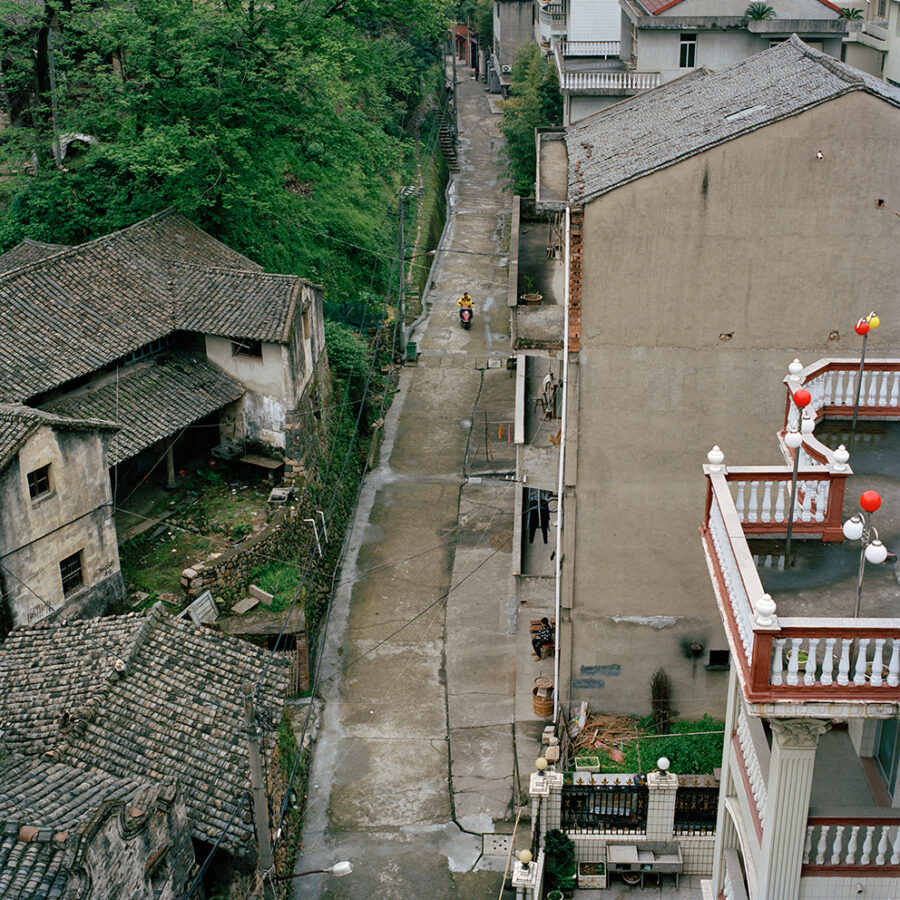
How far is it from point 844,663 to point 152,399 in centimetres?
2382

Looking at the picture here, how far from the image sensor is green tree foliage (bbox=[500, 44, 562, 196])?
197 feet

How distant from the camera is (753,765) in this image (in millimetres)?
14867

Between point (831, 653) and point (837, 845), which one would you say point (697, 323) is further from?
point (837, 845)

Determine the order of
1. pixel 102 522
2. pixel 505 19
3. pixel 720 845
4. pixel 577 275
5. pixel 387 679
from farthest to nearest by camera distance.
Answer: pixel 505 19
pixel 387 679
pixel 102 522
pixel 577 275
pixel 720 845

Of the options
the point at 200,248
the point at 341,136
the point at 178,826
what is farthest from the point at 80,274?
the point at 178,826

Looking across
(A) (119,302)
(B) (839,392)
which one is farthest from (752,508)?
(A) (119,302)

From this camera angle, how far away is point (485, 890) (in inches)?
926

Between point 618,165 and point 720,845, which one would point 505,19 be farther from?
point 720,845

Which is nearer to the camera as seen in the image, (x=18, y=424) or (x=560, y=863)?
(x=560, y=863)

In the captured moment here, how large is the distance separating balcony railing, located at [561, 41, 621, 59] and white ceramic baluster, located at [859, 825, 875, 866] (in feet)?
141

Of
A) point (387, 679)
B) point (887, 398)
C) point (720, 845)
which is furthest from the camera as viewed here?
point (387, 679)

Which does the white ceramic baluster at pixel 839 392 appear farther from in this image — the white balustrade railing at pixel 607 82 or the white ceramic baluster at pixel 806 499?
the white balustrade railing at pixel 607 82

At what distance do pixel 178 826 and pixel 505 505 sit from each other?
68.2 ft

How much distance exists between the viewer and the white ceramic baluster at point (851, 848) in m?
13.5
